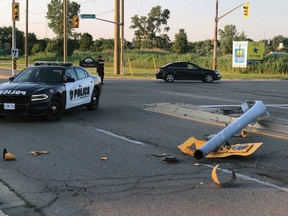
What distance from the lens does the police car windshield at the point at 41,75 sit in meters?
12.0

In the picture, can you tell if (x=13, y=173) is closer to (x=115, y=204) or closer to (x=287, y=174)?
(x=115, y=204)

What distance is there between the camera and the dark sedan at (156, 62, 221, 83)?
31.1 m

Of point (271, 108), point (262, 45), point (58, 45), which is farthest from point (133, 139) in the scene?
point (58, 45)

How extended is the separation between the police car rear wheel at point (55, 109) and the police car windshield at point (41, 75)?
31.1 inches

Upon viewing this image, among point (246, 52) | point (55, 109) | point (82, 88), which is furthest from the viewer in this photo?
point (246, 52)

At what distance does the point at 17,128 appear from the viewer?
33.5 ft

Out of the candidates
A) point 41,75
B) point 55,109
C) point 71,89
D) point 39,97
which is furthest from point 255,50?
point 39,97

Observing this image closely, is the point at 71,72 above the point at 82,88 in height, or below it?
above

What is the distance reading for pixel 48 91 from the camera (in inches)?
435

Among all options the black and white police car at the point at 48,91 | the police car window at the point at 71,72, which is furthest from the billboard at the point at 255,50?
the police car window at the point at 71,72

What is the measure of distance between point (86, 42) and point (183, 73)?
79527mm

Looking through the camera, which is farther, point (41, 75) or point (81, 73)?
point (81, 73)

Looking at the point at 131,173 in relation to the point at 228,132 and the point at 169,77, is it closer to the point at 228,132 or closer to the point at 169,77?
the point at 228,132

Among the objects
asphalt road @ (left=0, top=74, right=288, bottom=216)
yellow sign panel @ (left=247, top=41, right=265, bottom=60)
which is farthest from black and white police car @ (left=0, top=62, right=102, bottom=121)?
yellow sign panel @ (left=247, top=41, right=265, bottom=60)
